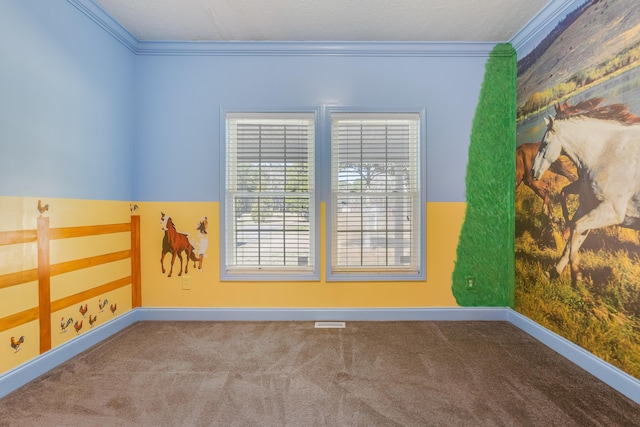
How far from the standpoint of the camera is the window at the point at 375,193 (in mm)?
3127

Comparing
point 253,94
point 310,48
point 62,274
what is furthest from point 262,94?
point 62,274

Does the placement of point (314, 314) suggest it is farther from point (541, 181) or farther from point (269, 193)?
point (541, 181)

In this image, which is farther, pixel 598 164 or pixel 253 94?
pixel 253 94

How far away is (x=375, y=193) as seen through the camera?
3125mm

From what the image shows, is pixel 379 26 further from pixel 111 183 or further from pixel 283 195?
pixel 111 183

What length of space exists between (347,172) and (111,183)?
7.65 feet

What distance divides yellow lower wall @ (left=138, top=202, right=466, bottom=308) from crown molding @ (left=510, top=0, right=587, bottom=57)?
5.50 ft

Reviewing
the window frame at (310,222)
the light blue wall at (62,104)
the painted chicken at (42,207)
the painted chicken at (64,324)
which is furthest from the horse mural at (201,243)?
the painted chicken at (42,207)

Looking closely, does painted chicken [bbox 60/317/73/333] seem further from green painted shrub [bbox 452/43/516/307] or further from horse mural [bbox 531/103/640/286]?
horse mural [bbox 531/103/640/286]

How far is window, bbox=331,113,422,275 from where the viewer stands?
123 inches

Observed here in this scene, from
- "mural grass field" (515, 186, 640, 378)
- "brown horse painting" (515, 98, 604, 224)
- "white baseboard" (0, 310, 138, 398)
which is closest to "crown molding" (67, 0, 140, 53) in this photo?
"white baseboard" (0, 310, 138, 398)

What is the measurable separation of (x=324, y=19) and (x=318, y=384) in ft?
9.91

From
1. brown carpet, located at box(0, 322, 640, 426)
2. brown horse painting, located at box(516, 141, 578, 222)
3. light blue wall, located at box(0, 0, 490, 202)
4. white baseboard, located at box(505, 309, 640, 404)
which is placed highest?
light blue wall, located at box(0, 0, 490, 202)

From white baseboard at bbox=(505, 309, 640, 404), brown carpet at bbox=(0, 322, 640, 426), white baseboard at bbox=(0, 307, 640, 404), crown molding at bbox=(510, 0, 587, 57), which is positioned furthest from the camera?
white baseboard at bbox=(0, 307, 640, 404)
